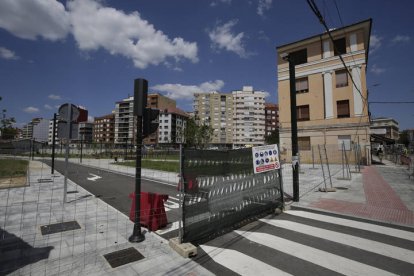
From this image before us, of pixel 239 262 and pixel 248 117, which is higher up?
pixel 248 117

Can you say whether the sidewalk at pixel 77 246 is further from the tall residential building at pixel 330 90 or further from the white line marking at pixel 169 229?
the tall residential building at pixel 330 90

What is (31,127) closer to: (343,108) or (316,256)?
(343,108)

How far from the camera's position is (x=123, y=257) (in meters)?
3.88

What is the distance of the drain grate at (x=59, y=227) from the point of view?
512 cm

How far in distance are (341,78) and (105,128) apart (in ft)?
358

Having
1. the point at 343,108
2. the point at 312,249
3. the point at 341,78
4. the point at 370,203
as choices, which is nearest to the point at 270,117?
the point at 341,78

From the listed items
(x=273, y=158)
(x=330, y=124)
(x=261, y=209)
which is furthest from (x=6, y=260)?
(x=330, y=124)

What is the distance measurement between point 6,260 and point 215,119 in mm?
98506

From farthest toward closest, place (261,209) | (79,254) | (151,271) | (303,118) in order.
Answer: (303,118), (261,209), (79,254), (151,271)

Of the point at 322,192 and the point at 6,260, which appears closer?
the point at 6,260

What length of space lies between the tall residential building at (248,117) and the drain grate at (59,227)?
96.5 metres

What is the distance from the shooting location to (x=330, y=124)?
86.6 ft

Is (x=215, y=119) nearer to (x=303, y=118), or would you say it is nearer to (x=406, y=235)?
(x=303, y=118)

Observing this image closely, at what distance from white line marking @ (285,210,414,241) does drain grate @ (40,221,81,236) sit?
223 inches
